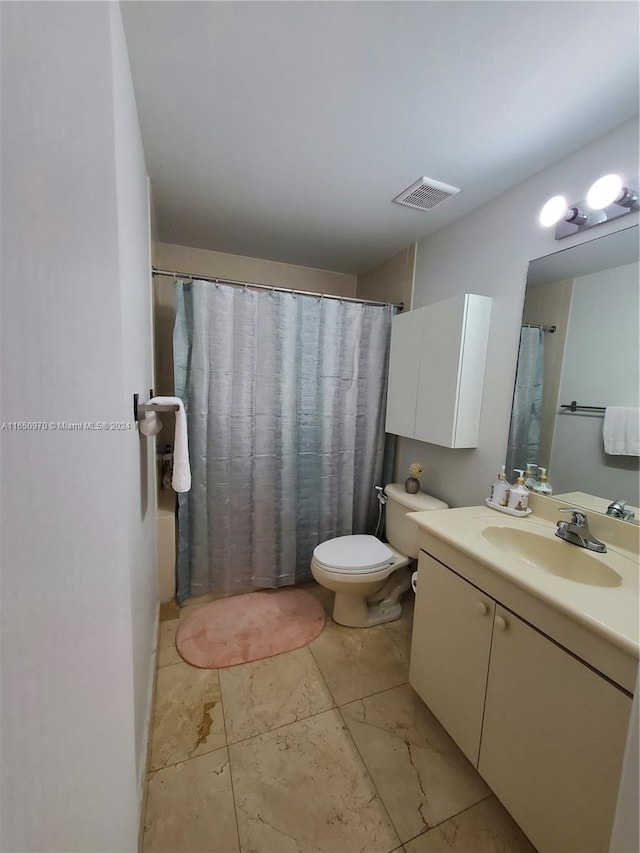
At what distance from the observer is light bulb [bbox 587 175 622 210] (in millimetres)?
1080

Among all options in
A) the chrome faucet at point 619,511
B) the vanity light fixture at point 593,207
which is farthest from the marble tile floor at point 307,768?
the vanity light fixture at point 593,207

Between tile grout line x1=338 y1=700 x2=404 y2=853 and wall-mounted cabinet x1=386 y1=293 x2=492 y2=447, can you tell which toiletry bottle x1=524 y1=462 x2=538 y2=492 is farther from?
tile grout line x1=338 y1=700 x2=404 y2=853

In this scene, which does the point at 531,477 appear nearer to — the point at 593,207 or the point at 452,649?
the point at 452,649

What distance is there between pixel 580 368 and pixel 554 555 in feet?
2.36

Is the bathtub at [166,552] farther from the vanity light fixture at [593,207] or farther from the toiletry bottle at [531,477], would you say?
the vanity light fixture at [593,207]

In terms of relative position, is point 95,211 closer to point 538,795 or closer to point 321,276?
point 538,795

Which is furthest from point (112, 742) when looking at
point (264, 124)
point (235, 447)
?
point (264, 124)

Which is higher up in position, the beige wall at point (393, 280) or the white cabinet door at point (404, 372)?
the beige wall at point (393, 280)

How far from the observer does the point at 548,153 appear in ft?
4.09

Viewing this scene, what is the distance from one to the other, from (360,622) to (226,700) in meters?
0.76

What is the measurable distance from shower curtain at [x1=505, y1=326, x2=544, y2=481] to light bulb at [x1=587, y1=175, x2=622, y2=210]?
0.45 m

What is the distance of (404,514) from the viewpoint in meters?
1.87

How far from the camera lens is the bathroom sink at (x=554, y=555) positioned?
1.06 metres

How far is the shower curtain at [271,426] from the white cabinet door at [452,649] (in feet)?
3.11
